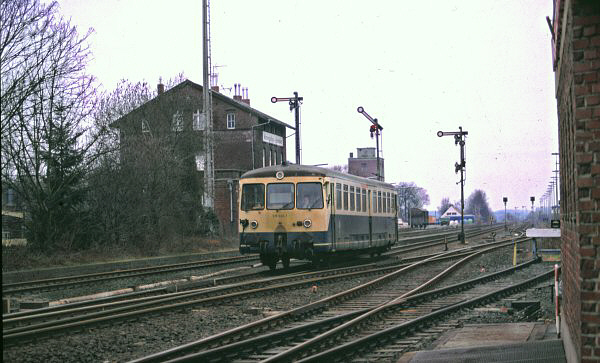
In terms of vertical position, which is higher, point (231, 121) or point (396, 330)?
point (231, 121)

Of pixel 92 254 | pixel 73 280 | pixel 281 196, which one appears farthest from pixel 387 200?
pixel 73 280

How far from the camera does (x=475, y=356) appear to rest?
28.3 ft

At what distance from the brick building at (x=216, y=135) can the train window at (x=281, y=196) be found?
11229 mm

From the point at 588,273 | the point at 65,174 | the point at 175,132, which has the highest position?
the point at 175,132

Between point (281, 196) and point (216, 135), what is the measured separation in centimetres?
2042

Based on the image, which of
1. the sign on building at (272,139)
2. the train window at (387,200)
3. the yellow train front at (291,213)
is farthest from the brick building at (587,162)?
the sign on building at (272,139)

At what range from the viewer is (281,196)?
22.4 m

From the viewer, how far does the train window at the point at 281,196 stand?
73.4 feet

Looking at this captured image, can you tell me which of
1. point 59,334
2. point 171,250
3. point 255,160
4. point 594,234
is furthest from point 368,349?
point 255,160

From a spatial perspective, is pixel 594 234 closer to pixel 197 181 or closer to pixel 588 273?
pixel 588 273

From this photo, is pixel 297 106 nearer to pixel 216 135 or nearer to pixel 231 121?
pixel 216 135

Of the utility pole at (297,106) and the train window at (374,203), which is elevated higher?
the utility pole at (297,106)

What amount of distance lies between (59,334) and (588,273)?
7702mm

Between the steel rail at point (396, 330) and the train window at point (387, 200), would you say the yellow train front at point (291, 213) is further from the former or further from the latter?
the train window at point (387, 200)
